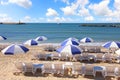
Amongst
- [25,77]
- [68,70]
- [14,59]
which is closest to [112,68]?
[68,70]

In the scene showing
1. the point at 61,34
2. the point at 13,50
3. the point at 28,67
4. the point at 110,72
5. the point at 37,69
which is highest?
the point at 61,34

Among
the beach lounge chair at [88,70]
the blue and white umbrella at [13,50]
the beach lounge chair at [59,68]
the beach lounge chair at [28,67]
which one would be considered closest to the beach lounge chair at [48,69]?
the beach lounge chair at [59,68]

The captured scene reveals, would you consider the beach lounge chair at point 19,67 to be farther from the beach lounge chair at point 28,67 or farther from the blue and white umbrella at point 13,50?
the blue and white umbrella at point 13,50

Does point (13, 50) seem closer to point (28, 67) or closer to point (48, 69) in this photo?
point (28, 67)

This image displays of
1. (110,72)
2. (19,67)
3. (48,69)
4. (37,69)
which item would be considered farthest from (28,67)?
(110,72)

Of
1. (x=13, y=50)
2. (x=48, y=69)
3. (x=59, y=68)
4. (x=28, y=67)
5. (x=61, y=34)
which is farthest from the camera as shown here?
(x=61, y=34)

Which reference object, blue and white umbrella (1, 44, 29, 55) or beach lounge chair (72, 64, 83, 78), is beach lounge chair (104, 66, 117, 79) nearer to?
beach lounge chair (72, 64, 83, 78)

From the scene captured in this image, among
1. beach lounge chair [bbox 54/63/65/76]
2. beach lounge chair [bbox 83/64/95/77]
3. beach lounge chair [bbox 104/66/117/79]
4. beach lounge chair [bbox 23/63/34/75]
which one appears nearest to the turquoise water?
beach lounge chair [bbox 23/63/34/75]

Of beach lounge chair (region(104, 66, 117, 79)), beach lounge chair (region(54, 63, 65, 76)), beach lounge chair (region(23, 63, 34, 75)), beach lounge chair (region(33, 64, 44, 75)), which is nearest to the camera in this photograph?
beach lounge chair (region(104, 66, 117, 79))

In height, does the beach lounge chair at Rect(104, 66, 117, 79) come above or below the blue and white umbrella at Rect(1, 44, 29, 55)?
below

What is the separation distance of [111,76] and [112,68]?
2.26 feet

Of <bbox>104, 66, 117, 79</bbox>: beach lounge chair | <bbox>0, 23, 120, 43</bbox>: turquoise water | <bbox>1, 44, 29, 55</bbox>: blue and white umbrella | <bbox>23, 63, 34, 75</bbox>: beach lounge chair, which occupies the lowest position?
<bbox>104, 66, 117, 79</bbox>: beach lounge chair

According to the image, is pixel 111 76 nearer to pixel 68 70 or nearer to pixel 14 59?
pixel 68 70

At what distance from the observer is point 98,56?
58.2 ft
